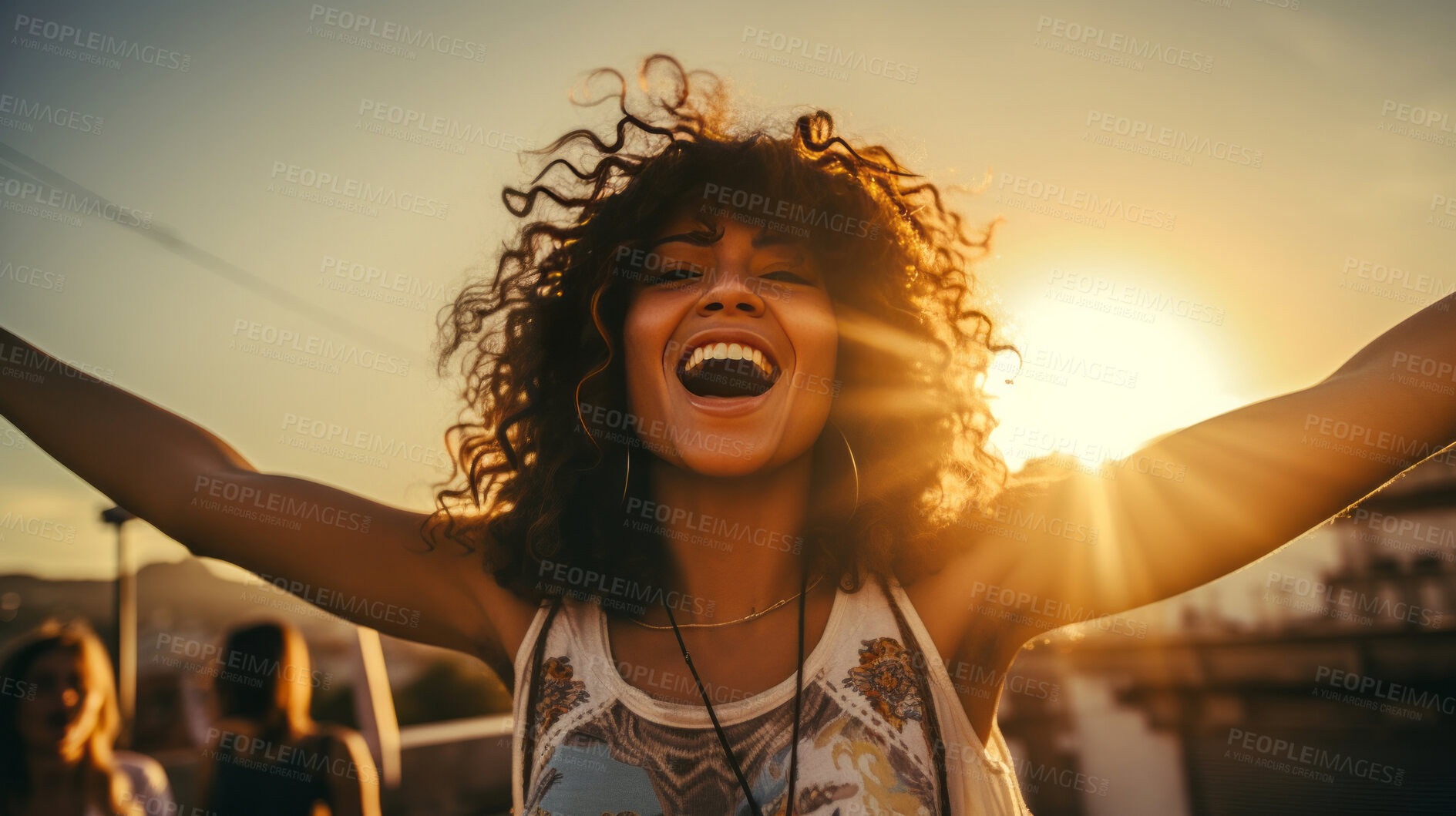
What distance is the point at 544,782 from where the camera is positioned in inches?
64.1

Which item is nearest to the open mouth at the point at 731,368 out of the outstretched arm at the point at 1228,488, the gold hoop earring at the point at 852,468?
the gold hoop earring at the point at 852,468

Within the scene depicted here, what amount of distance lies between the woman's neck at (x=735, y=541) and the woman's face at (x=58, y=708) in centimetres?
450

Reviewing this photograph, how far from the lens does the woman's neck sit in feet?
6.49

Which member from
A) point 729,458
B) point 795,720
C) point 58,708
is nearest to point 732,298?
point 729,458

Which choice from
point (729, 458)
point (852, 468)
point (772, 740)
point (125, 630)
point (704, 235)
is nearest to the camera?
point (772, 740)

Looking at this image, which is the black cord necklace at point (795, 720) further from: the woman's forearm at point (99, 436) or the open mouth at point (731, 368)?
the woman's forearm at point (99, 436)

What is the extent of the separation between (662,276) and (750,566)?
30.6 inches

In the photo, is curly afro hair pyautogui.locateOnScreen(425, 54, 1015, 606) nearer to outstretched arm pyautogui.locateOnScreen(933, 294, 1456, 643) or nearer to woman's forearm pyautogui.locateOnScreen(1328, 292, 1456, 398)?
outstretched arm pyautogui.locateOnScreen(933, 294, 1456, 643)

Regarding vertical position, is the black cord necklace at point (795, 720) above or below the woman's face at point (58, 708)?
above

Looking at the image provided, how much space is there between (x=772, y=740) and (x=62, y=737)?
4.84 meters

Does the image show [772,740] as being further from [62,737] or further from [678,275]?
[62,737]

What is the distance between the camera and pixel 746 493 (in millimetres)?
2025

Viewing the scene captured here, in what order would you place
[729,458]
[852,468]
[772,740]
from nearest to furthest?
[772,740] < [729,458] < [852,468]

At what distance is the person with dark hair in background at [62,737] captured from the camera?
14.3 ft
